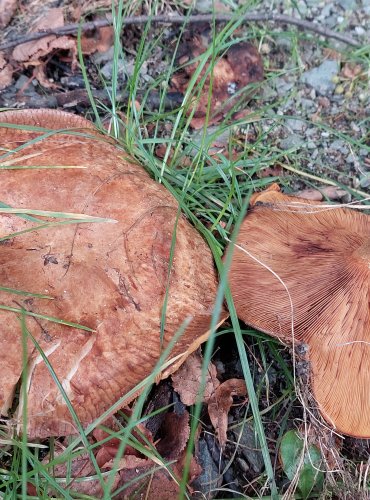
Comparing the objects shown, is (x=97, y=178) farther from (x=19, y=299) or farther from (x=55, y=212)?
(x=19, y=299)

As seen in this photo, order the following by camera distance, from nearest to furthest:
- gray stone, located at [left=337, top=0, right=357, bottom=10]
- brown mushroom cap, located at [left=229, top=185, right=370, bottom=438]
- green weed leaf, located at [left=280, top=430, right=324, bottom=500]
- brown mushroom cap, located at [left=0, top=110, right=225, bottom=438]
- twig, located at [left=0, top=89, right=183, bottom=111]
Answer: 1. brown mushroom cap, located at [left=0, top=110, right=225, bottom=438]
2. brown mushroom cap, located at [left=229, top=185, right=370, bottom=438]
3. green weed leaf, located at [left=280, top=430, right=324, bottom=500]
4. twig, located at [left=0, top=89, right=183, bottom=111]
5. gray stone, located at [left=337, top=0, right=357, bottom=10]

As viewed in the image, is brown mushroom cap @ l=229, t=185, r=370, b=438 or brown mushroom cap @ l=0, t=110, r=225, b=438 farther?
brown mushroom cap @ l=229, t=185, r=370, b=438

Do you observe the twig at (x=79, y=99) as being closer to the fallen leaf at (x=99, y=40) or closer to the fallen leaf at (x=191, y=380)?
the fallen leaf at (x=99, y=40)

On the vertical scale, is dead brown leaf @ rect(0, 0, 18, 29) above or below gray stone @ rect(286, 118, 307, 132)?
above

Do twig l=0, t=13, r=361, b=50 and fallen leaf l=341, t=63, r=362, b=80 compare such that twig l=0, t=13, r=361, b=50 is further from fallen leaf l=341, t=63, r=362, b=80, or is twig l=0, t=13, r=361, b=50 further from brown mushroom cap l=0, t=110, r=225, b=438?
brown mushroom cap l=0, t=110, r=225, b=438

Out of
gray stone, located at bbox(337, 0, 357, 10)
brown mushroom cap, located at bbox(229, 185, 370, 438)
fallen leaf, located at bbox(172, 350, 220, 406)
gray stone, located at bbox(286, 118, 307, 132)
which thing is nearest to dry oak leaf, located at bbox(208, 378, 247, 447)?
fallen leaf, located at bbox(172, 350, 220, 406)

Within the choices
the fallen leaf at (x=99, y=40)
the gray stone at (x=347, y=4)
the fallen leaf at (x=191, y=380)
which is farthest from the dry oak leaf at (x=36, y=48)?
the fallen leaf at (x=191, y=380)

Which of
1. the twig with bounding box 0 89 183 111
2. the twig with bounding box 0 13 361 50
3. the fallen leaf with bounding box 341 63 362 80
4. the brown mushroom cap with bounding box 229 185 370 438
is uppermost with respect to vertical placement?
the twig with bounding box 0 13 361 50
